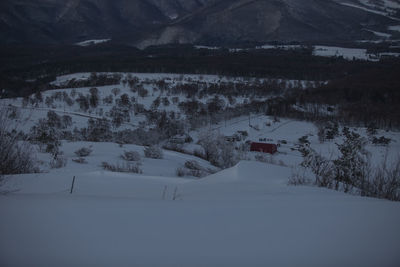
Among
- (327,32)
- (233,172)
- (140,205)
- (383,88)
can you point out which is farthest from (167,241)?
(327,32)

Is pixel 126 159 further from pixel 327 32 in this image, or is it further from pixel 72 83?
pixel 327 32

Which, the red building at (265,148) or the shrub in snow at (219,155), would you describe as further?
the red building at (265,148)

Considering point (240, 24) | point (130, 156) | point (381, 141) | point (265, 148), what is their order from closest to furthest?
1. point (130, 156)
2. point (381, 141)
3. point (265, 148)
4. point (240, 24)

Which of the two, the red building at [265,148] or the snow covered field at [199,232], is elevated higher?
the snow covered field at [199,232]

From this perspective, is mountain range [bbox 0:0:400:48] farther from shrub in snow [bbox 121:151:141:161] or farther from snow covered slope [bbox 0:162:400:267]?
snow covered slope [bbox 0:162:400:267]

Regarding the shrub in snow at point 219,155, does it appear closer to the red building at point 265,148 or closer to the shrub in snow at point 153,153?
the shrub in snow at point 153,153

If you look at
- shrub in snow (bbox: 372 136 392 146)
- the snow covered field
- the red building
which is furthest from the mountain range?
the snow covered field

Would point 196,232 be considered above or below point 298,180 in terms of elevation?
above

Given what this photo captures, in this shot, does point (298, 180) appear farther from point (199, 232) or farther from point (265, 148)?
point (265, 148)

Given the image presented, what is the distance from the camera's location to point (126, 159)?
9148 millimetres

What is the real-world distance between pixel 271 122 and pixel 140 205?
38.2m

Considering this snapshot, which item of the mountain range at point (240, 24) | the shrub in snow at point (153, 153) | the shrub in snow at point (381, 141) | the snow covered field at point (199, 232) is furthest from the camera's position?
the mountain range at point (240, 24)

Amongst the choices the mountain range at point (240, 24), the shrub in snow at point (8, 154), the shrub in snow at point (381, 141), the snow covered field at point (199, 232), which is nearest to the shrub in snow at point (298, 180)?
the snow covered field at point (199, 232)

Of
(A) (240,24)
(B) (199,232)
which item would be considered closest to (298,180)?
(B) (199,232)
